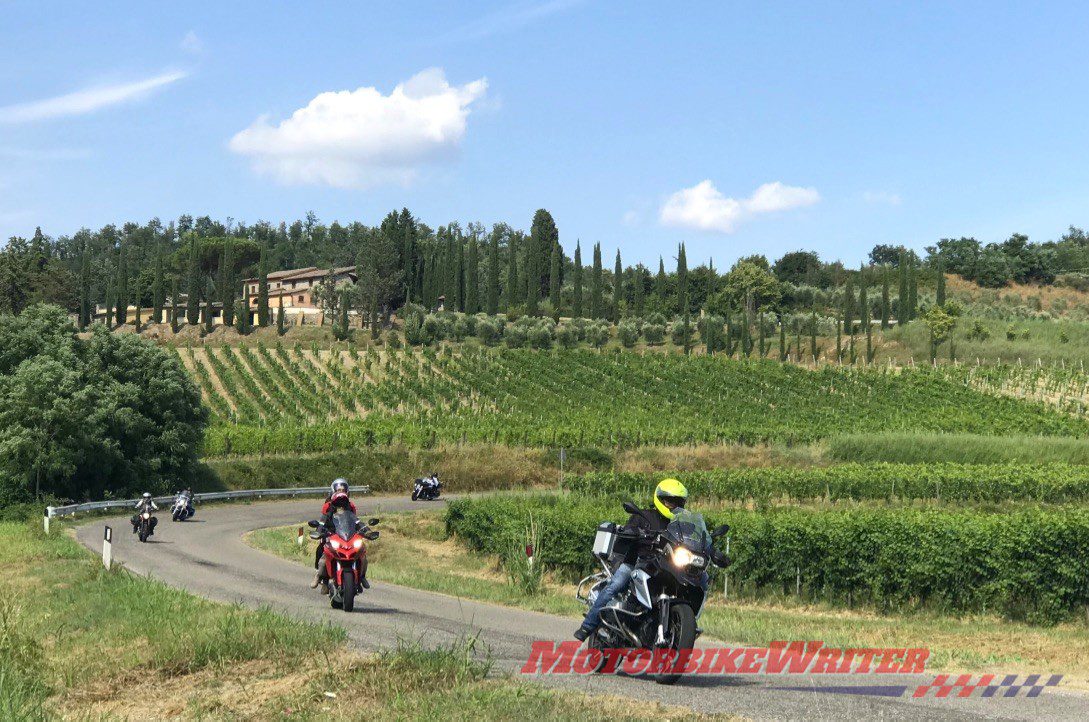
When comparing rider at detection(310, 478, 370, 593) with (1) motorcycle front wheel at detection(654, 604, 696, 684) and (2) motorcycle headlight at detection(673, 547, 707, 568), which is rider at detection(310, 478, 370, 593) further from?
(2) motorcycle headlight at detection(673, 547, 707, 568)

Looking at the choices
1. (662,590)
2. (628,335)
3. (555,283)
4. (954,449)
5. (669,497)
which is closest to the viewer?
(662,590)

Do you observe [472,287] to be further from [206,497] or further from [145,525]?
[145,525]

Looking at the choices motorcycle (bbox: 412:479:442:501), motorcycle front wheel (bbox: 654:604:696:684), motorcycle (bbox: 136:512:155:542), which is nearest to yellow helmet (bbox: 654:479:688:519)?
motorcycle front wheel (bbox: 654:604:696:684)

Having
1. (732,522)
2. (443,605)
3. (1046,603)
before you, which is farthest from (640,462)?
(443,605)

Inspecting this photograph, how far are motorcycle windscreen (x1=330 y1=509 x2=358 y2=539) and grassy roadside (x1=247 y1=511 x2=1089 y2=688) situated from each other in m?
3.80

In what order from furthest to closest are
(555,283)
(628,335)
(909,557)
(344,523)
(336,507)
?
(555,283), (628,335), (909,557), (336,507), (344,523)

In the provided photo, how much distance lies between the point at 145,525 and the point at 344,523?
18.3m

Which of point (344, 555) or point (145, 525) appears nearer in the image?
point (344, 555)

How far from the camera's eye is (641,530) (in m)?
12.0

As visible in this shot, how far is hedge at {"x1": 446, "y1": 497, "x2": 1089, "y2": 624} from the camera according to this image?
23750 millimetres

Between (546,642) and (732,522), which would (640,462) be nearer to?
(732,522)

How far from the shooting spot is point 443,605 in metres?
20.1

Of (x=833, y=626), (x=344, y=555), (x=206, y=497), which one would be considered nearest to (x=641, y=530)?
(x=344, y=555)

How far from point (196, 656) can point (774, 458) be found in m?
52.8
